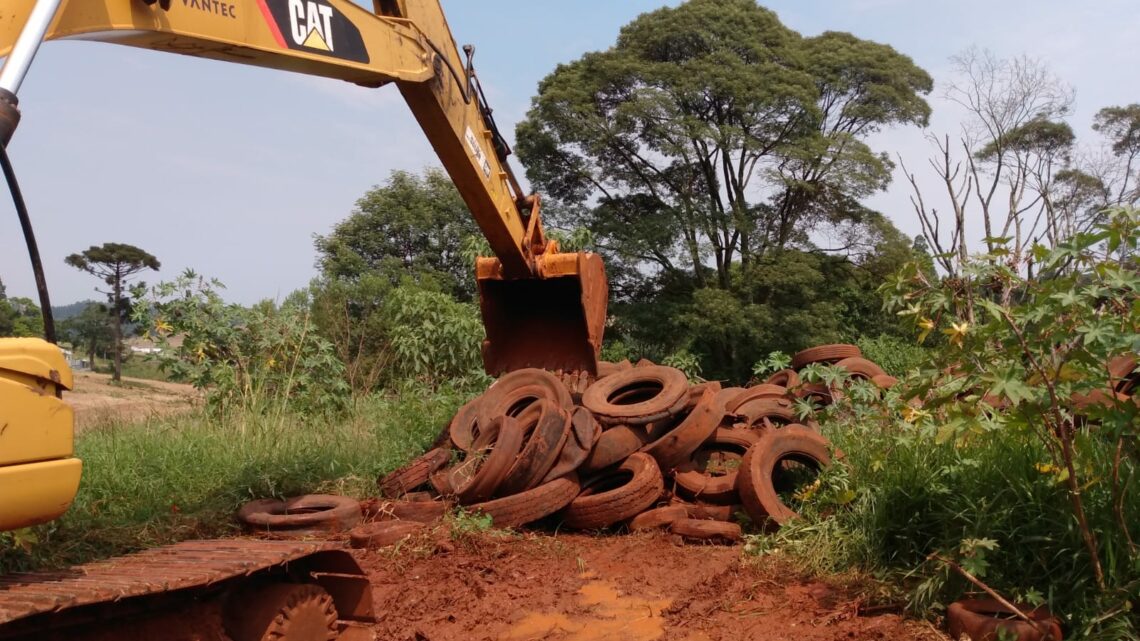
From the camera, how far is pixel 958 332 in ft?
13.5

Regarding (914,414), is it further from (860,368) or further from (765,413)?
(860,368)

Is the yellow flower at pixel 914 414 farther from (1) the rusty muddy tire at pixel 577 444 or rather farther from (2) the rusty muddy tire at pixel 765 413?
(2) the rusty muddy tire at pixel 765 413

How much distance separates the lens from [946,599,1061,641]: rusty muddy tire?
12.9 feet

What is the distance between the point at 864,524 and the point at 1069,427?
3.93 ft

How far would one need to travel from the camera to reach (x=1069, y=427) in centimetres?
449

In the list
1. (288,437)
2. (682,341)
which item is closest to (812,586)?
(288,437)

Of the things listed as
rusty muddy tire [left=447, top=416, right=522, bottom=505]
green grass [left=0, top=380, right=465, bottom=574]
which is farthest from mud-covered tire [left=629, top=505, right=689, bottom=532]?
green grass [left=0, top=380, right=465, bottom=574]

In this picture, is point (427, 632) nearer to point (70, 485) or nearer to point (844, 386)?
point (70, 485)

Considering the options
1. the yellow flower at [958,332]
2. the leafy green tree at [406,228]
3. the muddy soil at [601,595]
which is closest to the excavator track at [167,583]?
the muddy soil at [601,595]

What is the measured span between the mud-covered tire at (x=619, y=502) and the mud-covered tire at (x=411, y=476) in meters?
1.30

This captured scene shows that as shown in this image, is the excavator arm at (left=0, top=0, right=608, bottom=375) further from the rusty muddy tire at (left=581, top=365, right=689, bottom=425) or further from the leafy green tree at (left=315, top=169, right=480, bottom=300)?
the leafy green tree at (left=315, top=169, right=480, bottom=300)

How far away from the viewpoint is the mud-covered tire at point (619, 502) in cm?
662

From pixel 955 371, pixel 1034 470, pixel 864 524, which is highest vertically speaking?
pixel 955 371

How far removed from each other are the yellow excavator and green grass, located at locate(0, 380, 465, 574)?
184 centimetres
